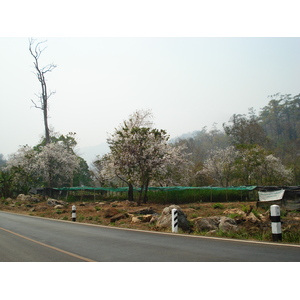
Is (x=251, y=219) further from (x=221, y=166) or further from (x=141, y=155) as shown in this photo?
(x=221, y=166)

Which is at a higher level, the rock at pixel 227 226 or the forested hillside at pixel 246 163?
the forested hillside at pixel 246 163

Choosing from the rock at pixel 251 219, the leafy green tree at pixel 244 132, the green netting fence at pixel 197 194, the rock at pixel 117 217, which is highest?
the leafy green tree at pixel 244 132

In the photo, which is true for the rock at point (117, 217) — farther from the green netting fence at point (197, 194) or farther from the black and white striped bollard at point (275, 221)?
the green netting fence at point (197, 194)

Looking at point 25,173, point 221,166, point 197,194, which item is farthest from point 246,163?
point 25,173

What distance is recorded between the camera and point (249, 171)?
172 feet

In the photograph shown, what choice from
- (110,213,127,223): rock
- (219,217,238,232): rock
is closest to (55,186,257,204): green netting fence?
(110,213,127,223): rock

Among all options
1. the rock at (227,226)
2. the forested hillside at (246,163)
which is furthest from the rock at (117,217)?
the forested hillside at (246,163)

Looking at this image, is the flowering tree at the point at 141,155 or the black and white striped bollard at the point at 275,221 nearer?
the black and white striped bollard at the point at 275,221

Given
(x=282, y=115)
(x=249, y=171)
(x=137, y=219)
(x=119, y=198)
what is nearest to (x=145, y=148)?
(x=119, y=198)

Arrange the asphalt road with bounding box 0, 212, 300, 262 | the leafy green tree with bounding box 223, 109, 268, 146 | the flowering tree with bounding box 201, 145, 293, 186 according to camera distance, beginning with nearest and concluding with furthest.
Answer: the asphalt road with bounding box 0, 212, 300, 262 < the flowering tree with bounding box 201, 145, 293, 186 < the leafy green tree with bounding box 223, 109, 268, 146

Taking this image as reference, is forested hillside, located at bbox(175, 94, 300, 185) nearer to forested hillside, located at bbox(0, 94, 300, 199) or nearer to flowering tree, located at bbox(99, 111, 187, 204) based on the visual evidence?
forested hillside, located at bbox(0, 94, 300, 199)

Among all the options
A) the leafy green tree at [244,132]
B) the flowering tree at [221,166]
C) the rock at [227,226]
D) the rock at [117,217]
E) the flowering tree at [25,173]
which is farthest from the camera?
the leafy green tree at [244,132]
